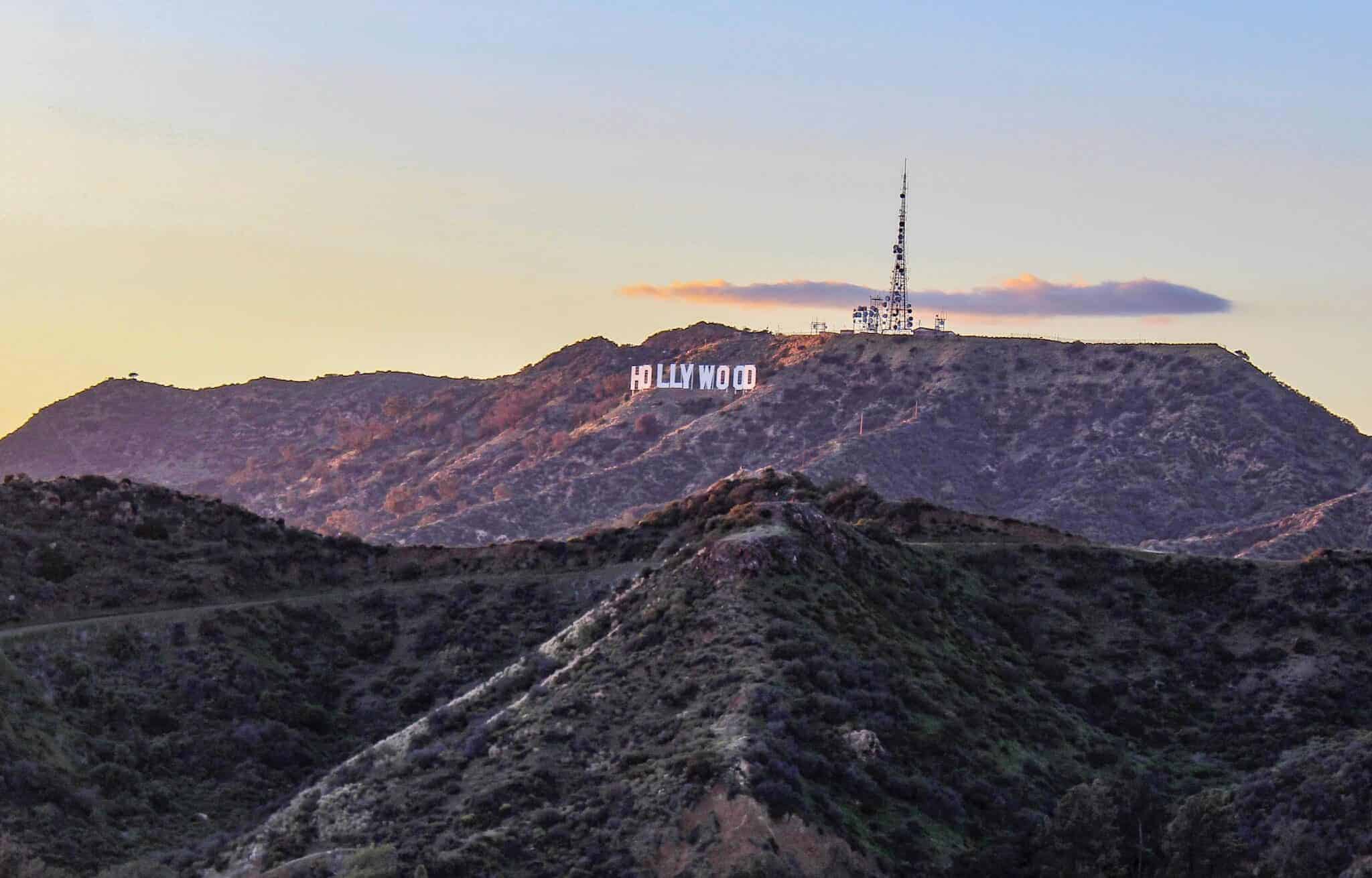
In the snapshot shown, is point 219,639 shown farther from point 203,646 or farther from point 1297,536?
point 1297,536

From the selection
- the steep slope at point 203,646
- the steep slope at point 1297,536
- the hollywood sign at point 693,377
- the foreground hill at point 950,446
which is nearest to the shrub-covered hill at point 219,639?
the steep slope at point 203,646

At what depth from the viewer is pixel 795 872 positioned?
145ft

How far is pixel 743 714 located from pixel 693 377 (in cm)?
13465

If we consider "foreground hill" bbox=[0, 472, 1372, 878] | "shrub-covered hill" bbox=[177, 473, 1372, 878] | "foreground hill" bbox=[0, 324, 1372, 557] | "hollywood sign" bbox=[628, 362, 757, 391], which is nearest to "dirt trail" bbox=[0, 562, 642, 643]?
"foreground hill" bbox=[0, 472, 1372, 878]

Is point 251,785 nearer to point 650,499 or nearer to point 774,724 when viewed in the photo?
point 774,724

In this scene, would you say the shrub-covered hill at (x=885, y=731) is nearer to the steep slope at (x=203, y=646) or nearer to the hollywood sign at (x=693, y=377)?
the steep slope at (x=203, y=646)

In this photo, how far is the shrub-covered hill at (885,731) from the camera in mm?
46781

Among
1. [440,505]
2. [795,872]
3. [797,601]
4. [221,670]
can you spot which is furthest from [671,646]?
[440,505]

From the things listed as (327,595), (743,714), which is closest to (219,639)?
(327,595)

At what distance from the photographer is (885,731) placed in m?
52.6

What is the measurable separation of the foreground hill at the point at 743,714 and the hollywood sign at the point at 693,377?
318 ft

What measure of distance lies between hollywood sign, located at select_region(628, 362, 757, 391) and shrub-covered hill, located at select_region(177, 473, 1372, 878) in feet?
347

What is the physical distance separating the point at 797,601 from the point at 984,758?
7.32 m

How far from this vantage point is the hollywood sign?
589 feet
